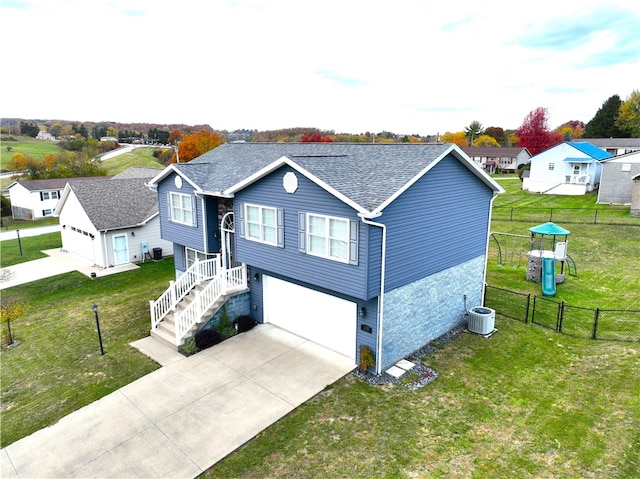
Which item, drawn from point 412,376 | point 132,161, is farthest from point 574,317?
point 132,161

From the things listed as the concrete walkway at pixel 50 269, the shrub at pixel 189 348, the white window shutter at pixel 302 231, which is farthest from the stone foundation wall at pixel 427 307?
the concrete walkway at pixel 50 269

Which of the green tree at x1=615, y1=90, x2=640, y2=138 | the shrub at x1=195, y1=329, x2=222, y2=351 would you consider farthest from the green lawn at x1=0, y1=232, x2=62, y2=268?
the green tree at x1=615, y1=90, x2=640, y2=138

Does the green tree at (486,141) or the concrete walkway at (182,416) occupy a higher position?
the green tree at (486,141)

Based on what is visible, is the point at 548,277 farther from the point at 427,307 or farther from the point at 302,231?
the point at 302,231

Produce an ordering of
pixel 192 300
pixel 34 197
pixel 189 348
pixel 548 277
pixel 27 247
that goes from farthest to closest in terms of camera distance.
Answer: pixel 34 197 < pixel 27 247 < pixel 548 277 < pixel 192 300 < pixel 189 348

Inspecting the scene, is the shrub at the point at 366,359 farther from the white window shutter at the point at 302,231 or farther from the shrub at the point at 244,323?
the shrub at the point at 244,323

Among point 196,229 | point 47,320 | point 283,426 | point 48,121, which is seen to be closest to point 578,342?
point 283,426

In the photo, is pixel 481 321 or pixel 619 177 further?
pixel 619 177
